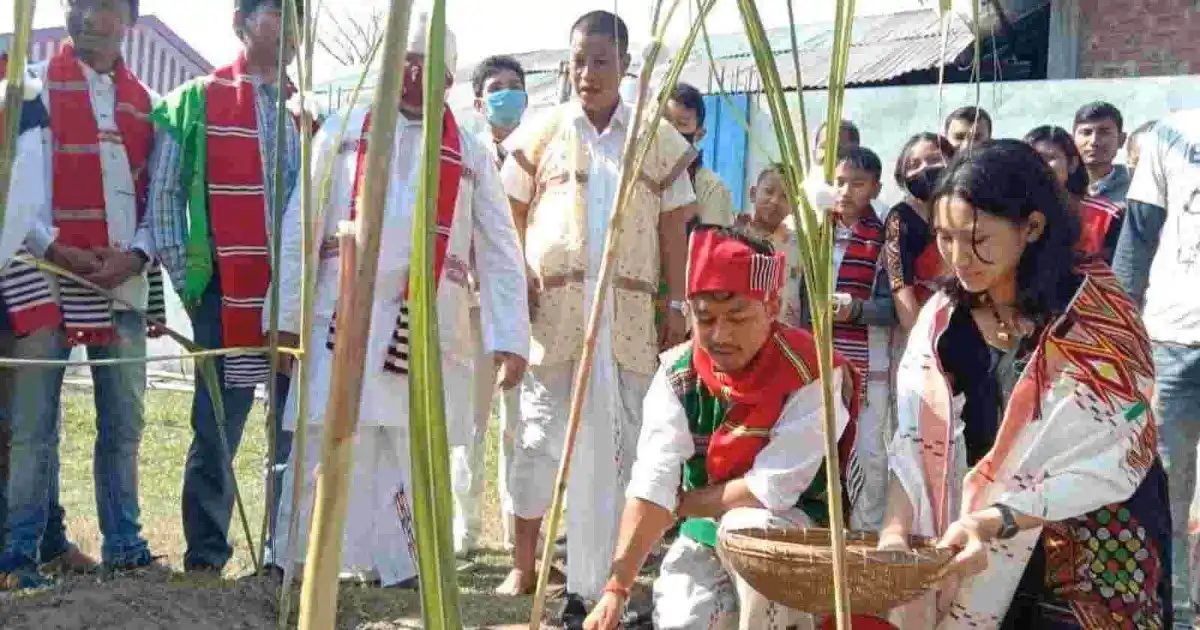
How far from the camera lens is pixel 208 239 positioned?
4.12 meters

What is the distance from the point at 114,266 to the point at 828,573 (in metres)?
2.46

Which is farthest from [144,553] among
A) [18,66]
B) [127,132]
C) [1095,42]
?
[1095,42]

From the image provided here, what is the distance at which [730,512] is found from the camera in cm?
289

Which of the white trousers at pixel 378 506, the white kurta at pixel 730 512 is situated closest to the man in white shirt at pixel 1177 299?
the white kurta at pixel 730 512

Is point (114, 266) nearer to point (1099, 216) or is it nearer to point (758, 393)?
point (758, 393)

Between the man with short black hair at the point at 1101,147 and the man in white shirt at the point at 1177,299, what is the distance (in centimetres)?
90

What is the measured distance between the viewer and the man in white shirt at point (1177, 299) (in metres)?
3.86

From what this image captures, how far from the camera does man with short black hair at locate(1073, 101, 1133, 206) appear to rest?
4.96m

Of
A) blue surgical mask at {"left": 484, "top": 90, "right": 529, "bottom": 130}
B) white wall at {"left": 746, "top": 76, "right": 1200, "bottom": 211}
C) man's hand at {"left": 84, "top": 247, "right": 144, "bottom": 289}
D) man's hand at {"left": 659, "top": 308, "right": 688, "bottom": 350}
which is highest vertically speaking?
white wall at {"left": 746, "top": 76, "right": 1200, "bottom": 211}

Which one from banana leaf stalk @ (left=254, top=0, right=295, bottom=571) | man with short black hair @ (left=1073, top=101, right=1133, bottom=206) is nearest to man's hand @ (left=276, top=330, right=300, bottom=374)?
banana leaf stalk @ (left=254, top=0, right=295, bottom=571)

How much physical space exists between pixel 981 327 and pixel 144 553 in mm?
2629

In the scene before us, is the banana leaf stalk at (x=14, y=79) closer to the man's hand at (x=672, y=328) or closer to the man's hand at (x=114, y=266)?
the man's hand at (x=114, y=266)

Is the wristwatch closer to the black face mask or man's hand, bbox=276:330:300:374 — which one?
man's hand, bbox=276:330:300:374

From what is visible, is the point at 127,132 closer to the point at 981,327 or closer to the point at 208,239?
the point at 208,239
